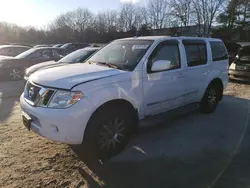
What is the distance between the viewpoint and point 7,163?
A: 3594 millimetres

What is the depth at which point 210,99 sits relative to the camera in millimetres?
5949

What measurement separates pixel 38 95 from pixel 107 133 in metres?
1.14

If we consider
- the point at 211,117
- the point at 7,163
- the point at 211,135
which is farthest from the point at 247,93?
the point at 7,163

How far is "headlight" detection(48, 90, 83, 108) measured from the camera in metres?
3.20

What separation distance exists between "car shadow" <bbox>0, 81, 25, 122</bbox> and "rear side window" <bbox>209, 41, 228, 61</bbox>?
524cm

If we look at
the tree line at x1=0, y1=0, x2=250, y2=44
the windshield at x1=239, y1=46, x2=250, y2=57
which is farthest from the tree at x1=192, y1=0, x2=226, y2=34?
the windshield at x1=239, y1=46, x2=250, y2=57

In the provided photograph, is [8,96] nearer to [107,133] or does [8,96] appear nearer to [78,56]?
[78,56]

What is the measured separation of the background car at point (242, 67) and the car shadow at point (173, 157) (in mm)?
4642

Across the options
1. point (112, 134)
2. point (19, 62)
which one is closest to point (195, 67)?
point (112, 134)

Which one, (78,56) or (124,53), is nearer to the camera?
(124,53)

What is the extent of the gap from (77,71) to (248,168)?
2.91 meters

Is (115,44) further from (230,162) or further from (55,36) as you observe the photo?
(55,36)

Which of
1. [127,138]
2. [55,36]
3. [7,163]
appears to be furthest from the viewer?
[55,36]

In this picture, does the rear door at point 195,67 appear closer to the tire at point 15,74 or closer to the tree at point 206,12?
the tire at point 15,74
